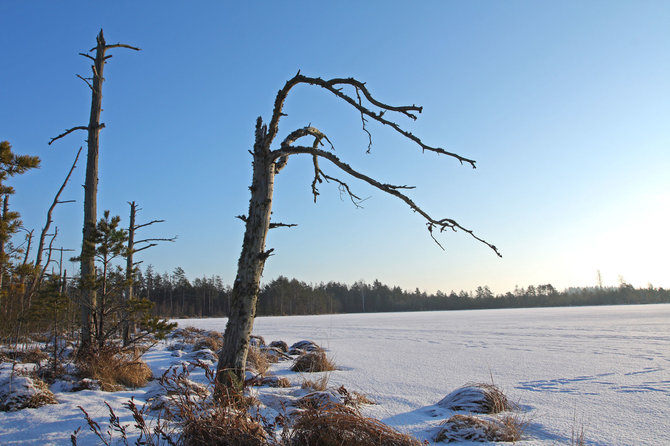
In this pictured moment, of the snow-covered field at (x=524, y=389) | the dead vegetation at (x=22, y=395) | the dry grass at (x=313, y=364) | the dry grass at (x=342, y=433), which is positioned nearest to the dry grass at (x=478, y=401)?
the snow-covered field at (x=524, y=389)

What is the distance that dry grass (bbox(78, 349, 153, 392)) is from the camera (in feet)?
16.6

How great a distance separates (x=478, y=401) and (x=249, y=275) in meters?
2.83

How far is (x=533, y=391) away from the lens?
5.33m

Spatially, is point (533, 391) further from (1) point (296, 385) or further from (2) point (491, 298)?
(2) point (491, 298)

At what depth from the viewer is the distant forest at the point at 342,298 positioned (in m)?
67.8

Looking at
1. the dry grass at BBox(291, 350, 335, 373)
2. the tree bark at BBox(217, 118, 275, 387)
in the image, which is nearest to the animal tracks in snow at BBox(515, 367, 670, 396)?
the dry grass at BBox(291, 350, 335, 373)

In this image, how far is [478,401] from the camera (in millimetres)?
4234

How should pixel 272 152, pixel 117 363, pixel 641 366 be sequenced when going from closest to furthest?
pixel 272 152
pixel 117 363
pixel 641 366

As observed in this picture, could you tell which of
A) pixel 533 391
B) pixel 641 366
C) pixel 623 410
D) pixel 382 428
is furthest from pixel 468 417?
pixel 641 366

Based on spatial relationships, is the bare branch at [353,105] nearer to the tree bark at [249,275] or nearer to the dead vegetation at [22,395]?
the tree bark at [249,275]

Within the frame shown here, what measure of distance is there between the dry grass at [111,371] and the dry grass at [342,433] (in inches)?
128

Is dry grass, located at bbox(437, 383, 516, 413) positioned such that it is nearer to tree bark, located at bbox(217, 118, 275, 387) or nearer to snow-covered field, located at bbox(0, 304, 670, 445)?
snow-covered field, located at bbox(0, 304, 670, 445)

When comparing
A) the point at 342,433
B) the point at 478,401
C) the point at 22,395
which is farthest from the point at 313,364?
the point at 342,433

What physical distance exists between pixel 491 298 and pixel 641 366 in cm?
8577
